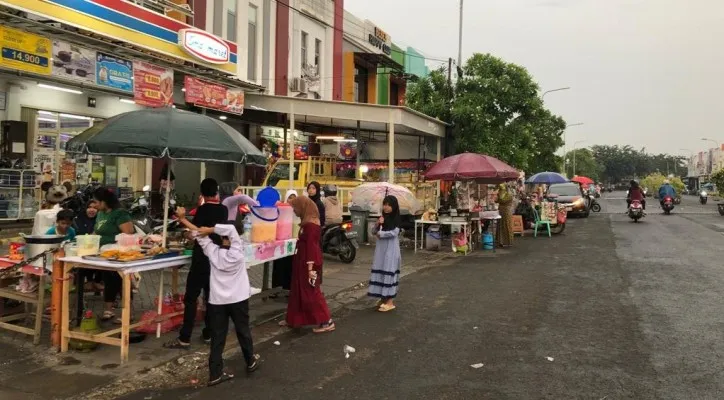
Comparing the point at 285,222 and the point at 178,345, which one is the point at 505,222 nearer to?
the point at 285,222

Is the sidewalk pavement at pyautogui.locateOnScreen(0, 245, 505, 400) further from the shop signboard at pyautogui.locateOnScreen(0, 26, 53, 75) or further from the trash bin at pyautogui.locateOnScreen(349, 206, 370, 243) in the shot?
the trash bin at pyautogui.locateOnScreen(349, 206, 370, 243)

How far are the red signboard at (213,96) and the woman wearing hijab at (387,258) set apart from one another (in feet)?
30.3

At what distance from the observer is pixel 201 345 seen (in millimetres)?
6074

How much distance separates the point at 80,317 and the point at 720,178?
1255 inches

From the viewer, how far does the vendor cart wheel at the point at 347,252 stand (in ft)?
39.5

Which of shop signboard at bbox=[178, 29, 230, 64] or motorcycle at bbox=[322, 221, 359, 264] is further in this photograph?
shop signboard at bbox=[178, 29, 230, 64]

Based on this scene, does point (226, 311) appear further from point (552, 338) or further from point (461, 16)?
point (461, 16)

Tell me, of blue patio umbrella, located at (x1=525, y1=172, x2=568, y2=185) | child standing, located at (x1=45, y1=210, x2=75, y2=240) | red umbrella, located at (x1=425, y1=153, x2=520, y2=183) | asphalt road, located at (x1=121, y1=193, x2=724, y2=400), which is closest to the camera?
asphalt road, located at (x1=121, y1=193, x2=724, y2=400)

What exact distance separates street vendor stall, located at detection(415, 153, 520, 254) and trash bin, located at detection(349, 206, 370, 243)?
4.83 feet

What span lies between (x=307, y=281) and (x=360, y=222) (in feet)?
28.6

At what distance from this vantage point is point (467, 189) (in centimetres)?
1487

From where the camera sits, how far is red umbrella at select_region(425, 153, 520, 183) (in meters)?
13.5

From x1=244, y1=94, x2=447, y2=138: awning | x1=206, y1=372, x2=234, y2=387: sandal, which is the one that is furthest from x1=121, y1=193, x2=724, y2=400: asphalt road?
x1=244, y1=94, x2=447, y2=138: awning

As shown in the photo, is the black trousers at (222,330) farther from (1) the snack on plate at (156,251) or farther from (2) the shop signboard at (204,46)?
(2) the shop signboard at (204,46)
